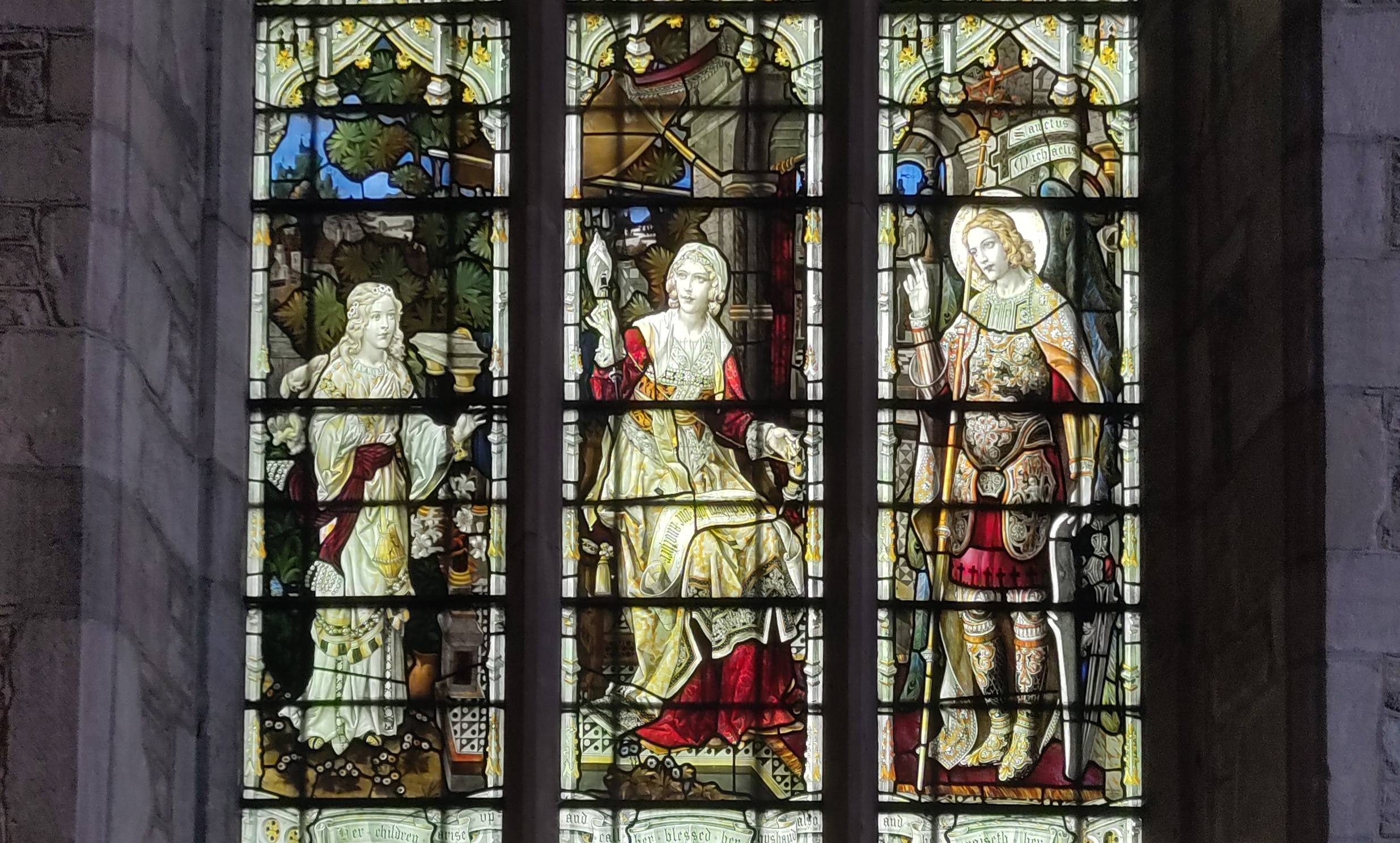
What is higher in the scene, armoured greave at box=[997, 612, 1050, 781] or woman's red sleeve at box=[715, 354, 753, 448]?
woman's red sleeve at box=[715, 354, 753, 448]

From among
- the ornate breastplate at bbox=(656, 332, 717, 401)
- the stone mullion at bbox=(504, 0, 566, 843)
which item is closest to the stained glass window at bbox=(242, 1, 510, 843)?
the stone mullion at bbox=(504, 0, 566, 843)

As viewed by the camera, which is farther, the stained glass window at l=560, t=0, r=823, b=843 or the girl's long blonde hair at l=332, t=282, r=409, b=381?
the girl's long blonde hair at l=332, t=282, r=409, b=381

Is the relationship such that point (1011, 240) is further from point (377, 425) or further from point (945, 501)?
point (377, 425)

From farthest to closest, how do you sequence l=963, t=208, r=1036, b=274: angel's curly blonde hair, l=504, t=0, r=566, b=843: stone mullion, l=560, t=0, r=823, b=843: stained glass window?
1. l=963, t=208, r=1036, b=274: angel's curly blonde hair
2. l=560, t=0, r=823, b=843: stained glass window
3. l=504, t=0, r=566, b=843: stone mullion

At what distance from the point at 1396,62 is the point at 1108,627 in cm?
183

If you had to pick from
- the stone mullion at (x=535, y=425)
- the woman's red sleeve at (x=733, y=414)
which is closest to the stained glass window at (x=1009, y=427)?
the woman's red sleeve at (x=733, y=414)

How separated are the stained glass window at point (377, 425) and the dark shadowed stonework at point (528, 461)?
0.52 feet

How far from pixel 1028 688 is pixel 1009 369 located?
0.95 metres

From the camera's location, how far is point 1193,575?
6.82m

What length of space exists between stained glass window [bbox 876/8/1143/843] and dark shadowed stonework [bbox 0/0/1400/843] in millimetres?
160

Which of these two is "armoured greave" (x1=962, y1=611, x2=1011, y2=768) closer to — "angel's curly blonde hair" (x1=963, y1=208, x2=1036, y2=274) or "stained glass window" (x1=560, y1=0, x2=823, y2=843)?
"stained glass window" (x1=560, y1=0, x2=823, y2=843)

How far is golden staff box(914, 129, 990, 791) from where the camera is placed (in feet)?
22.6

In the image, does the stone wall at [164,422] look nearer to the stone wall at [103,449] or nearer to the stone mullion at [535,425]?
the stone wall at [103,449]

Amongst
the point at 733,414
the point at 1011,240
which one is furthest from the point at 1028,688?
the point at 1011,240
